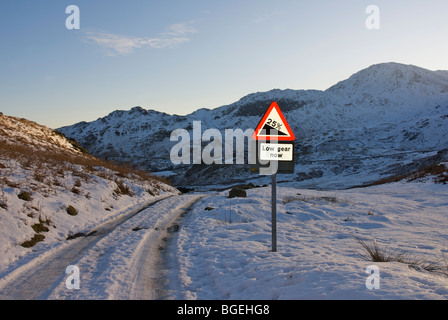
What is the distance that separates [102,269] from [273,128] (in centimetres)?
453

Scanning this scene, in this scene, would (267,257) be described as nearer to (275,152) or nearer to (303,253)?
(303,253)

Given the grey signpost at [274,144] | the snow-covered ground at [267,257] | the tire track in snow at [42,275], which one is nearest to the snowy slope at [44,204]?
the tire track in snow at [42,275]

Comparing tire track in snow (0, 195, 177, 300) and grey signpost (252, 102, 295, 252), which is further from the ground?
grey signpost (252, 102, 295, 252)

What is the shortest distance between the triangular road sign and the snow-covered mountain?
42457 millimetres

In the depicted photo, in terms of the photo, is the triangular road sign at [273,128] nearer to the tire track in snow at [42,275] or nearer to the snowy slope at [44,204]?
the tire track in snow at [42,275]

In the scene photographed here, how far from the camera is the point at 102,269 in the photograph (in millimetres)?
5973

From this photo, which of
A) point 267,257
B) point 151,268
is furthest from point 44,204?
point 267,257

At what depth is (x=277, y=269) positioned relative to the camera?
18.2 ft

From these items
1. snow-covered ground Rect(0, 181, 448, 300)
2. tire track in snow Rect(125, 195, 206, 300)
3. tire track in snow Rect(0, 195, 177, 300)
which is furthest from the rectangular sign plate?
tire track in snow Rect(0, 195, 177, 300)

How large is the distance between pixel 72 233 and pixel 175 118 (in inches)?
6761

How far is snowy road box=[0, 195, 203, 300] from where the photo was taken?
4871 mm

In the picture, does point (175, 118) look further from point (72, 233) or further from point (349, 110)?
point (72, 233)

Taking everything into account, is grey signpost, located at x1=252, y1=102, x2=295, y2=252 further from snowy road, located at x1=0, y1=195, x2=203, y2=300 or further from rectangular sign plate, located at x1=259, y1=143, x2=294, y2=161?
snowy road, located at x1=0, y1=195, x2=203, y2=300
